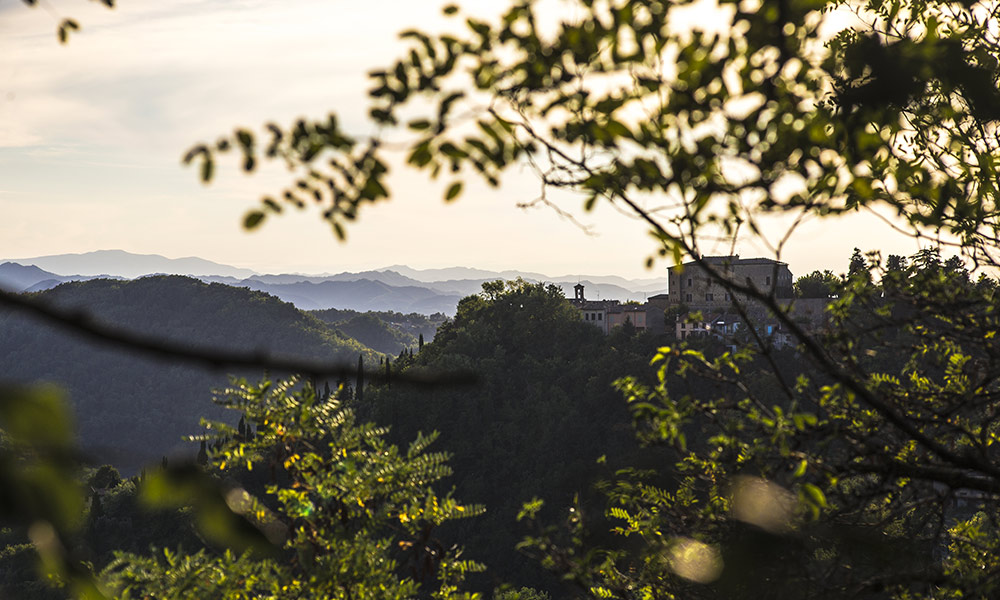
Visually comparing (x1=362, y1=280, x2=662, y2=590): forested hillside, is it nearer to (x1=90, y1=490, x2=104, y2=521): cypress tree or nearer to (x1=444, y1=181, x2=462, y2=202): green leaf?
(x1=90, y1=490, x2=104, y2=521): cypress tree

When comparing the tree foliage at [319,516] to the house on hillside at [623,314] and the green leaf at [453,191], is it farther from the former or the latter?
the house on hillside at [623,314]

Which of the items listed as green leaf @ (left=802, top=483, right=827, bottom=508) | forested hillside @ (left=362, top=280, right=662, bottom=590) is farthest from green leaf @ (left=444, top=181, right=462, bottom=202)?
forested hillside @ (left=362, top=280, right=662, bottom=590)

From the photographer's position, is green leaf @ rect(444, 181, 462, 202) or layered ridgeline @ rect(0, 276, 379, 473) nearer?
green leaf @ rect(444, 181, 462, 202)

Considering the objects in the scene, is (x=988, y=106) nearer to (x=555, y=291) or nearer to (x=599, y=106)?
(x=599, y=106)

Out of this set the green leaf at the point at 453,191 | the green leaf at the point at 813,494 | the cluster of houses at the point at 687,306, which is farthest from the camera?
the cluster of houses at the point at 687,306

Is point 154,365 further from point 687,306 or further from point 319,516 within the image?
point 319,516

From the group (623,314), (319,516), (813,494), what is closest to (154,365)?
(623,314)

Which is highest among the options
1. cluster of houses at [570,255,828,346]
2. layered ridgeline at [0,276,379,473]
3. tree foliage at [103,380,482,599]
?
cluster of houses at [570,255,828,346]

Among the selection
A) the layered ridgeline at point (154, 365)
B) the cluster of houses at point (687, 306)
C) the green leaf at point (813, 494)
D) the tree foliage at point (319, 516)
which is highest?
the cluster of houses at point (687, 306)

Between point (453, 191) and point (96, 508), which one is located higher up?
point (453, 191)

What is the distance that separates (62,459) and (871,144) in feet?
11.9

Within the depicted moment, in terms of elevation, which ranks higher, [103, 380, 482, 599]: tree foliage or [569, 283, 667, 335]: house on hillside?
[569, 283, 667, 335]: house on hillside

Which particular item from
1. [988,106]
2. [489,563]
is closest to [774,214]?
[988,106]

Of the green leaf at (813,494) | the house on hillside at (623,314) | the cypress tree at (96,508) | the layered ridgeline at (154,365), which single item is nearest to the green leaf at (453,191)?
the green leaf at (813,494)
